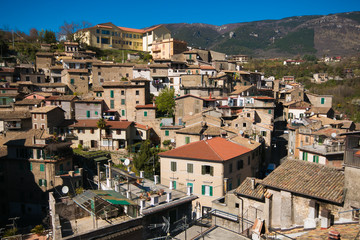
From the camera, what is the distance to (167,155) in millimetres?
29250

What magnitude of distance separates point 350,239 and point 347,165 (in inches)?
155

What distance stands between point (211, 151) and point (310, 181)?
41.7 feet

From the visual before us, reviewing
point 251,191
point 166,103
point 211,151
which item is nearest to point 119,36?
point 166,103

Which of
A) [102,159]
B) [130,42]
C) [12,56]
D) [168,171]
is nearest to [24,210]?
[102,159]

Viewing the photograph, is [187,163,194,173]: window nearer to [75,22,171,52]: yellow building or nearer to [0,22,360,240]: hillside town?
[0,22,360,240]: hillside town

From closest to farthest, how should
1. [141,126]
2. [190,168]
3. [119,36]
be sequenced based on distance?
[190,168], [141,126], [119,36]

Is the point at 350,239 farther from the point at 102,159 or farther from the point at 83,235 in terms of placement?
the point at 102,159

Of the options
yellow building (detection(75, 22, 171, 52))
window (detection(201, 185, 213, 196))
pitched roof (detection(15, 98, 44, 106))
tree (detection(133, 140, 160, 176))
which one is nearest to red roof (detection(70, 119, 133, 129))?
pitched roof (detection(15, 98, 44, 106))

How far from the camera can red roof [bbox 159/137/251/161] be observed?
27.8 m

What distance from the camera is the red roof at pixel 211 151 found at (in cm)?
2777

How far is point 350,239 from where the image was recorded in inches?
438

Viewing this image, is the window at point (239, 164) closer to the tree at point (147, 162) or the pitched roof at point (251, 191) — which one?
the tree at point (147, 162)

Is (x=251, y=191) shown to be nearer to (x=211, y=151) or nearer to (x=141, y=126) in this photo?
(x=211, y=151)

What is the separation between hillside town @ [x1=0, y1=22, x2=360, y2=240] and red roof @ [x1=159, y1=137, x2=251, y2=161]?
0.44ft
